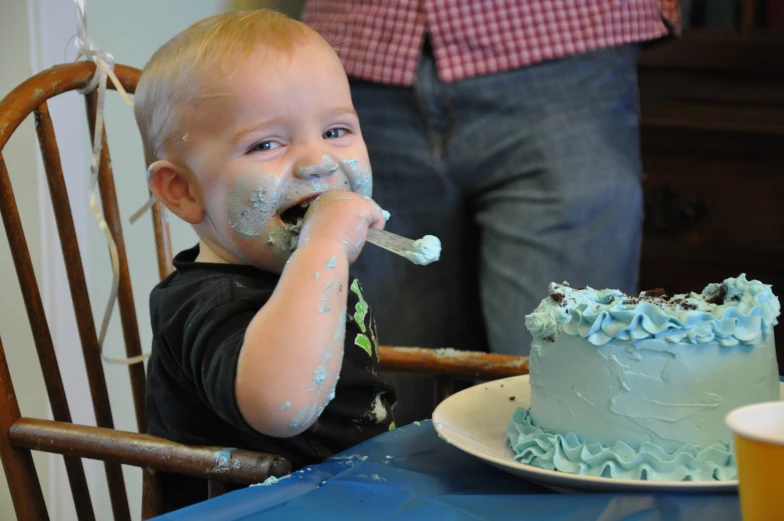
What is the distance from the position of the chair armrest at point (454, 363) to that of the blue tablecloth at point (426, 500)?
1.03 feet

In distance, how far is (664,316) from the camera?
745 millimetres

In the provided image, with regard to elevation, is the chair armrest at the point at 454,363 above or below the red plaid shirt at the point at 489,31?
below

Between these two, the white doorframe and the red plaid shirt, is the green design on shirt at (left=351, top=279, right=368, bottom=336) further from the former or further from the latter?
the white doorframe

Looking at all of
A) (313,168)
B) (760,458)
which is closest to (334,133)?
(313,168)

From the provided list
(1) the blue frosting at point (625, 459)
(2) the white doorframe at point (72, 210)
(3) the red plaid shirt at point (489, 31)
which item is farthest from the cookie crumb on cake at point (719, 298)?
(2) the white doorframe at point (72, 210)

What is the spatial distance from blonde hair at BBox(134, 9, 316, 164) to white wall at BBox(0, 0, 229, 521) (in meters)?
0.51

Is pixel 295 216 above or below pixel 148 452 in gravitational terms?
above

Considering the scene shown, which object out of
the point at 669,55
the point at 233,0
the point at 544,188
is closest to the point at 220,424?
the point at 544,188

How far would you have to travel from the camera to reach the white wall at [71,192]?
1382 millimetres

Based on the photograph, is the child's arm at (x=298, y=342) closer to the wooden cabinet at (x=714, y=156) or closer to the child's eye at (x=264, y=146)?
the child's eye at (x=264, y=146)

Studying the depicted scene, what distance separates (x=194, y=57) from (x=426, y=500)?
0.50 m

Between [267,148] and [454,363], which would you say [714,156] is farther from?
[267,148]

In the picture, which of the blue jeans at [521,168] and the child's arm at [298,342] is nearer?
the child's arm at [298,342]

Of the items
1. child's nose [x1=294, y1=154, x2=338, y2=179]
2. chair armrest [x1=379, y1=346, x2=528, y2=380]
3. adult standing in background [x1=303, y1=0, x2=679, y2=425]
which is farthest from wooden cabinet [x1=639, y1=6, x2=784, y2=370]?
child's nose [x1=294, y1=154, x2=338, y2=179]
